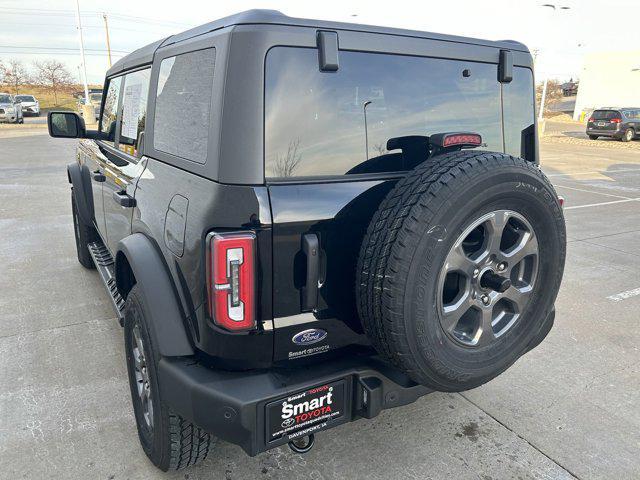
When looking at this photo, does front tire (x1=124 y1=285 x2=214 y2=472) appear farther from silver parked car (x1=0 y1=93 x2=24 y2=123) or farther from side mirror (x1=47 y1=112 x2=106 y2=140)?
silver parked car (x1=0 y1=93 x2=24 y2=123)

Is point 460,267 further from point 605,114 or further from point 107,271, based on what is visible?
point 605,114

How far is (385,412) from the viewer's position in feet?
9.30

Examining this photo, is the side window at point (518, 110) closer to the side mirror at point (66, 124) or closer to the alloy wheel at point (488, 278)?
the alloy wheel at point (488, 278)

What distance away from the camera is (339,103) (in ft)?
6.50

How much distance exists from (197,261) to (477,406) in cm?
197

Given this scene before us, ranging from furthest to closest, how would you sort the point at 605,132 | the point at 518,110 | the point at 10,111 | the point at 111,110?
the point at 10,111 < the point at 605,132 < the point at 111,110 < the point at 518,110

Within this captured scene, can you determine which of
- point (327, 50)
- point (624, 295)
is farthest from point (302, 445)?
point (624, 295)

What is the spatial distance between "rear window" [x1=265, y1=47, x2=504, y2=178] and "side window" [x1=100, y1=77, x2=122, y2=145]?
2125 millimetres

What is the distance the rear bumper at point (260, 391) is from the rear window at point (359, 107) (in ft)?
2.56

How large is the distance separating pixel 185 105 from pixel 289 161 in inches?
23.5

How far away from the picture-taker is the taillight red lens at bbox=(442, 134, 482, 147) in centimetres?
214

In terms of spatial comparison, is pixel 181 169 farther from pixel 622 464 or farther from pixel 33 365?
pixel 622 464

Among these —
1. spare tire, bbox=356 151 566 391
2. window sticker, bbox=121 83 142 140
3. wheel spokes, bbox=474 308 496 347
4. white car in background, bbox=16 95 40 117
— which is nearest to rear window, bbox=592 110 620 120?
spare tire, bbox=356 151 566 391

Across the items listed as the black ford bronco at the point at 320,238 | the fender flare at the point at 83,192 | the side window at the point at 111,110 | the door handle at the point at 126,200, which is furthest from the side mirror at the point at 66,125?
the black ford bronco at the point at 320,238
